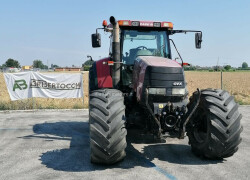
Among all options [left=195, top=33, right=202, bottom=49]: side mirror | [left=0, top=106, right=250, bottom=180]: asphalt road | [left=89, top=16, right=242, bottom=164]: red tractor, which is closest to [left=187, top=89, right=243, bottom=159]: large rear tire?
[left=89, top=16, right=242, bottom=164]: red tractor

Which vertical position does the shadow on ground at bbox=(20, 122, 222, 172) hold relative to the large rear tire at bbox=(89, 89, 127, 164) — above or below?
below

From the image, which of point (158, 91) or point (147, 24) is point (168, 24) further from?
point (158, 91)

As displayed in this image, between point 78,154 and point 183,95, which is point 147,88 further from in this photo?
point 78,154

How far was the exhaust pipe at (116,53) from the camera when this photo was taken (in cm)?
579

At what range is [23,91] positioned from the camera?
1277cm

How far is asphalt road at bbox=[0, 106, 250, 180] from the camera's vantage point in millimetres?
4566

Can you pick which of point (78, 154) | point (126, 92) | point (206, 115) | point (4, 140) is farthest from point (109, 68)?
point (4, 140)

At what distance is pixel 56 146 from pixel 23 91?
277 inches

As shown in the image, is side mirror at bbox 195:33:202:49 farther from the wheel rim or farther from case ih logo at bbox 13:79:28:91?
case ih logo at bbox 13:79:28:91

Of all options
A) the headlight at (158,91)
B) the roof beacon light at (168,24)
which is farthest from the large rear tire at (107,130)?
the roof beacon light at (168,24)

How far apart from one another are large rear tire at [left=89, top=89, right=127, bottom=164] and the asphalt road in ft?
1.02

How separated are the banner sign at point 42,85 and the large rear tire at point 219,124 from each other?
349 inches

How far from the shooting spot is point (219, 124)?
4789 millimetres

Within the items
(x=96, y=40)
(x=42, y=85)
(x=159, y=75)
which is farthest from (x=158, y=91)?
(x=42, y=85)
